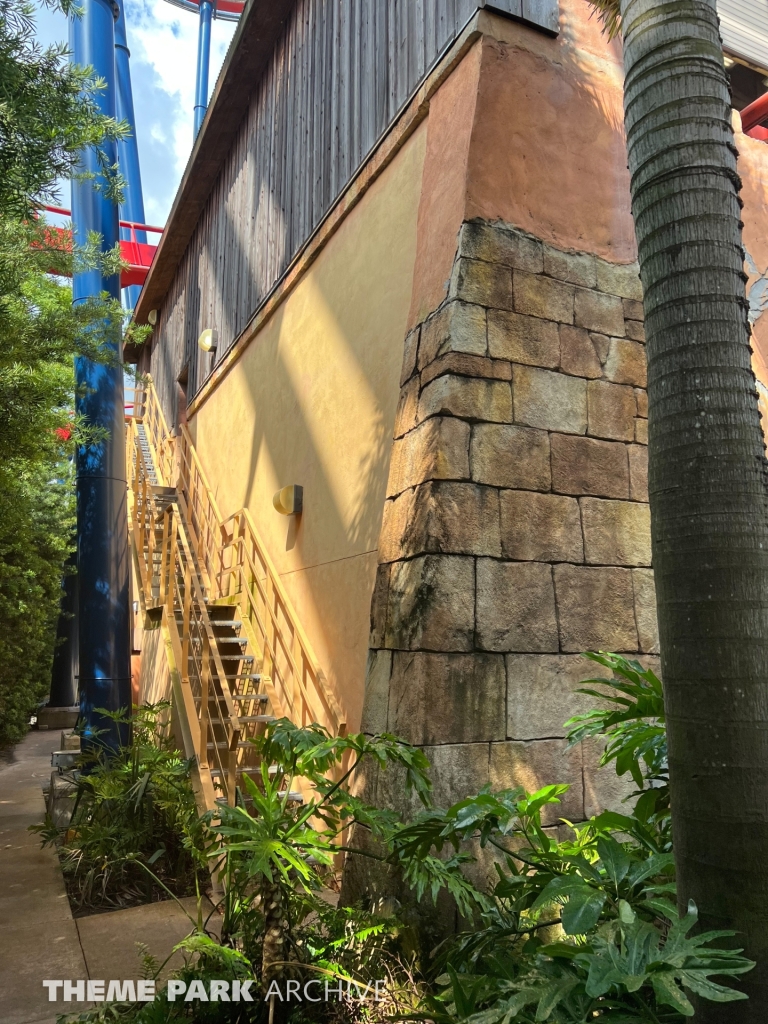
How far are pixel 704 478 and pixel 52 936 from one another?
3588 mm

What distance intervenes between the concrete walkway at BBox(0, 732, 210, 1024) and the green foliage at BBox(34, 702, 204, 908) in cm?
15

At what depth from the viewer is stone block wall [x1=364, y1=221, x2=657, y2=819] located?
3.14 metres

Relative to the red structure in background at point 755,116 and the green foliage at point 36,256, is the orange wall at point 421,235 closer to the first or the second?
the red structure in background at point 755,116

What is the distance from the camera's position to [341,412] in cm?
487

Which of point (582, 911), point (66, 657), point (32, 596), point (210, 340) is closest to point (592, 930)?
point (582, 911)

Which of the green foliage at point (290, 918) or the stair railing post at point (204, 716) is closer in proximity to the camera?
the green foliage at point (290, 918)

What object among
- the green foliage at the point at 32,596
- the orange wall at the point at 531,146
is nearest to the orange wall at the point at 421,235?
the orange wall at the point at 531,146

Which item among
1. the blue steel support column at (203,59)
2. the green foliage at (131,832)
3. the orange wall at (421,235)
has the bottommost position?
the green foliage at (131,832)

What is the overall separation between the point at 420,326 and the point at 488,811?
2446 millimetres

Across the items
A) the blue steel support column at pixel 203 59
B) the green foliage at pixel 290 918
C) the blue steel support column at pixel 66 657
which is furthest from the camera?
the blue steel support column at pixel 203 59

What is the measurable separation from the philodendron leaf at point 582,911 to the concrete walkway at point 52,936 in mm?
2151

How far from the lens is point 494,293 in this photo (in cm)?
359

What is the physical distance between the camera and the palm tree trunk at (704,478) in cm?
151

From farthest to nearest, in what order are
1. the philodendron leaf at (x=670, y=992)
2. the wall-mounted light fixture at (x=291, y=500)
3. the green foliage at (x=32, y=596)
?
the green foliage at (x=32, y=596), the wall-mounted light fixture at (x=291, y=500), the philodendron leaf at (x=670, y=992)
